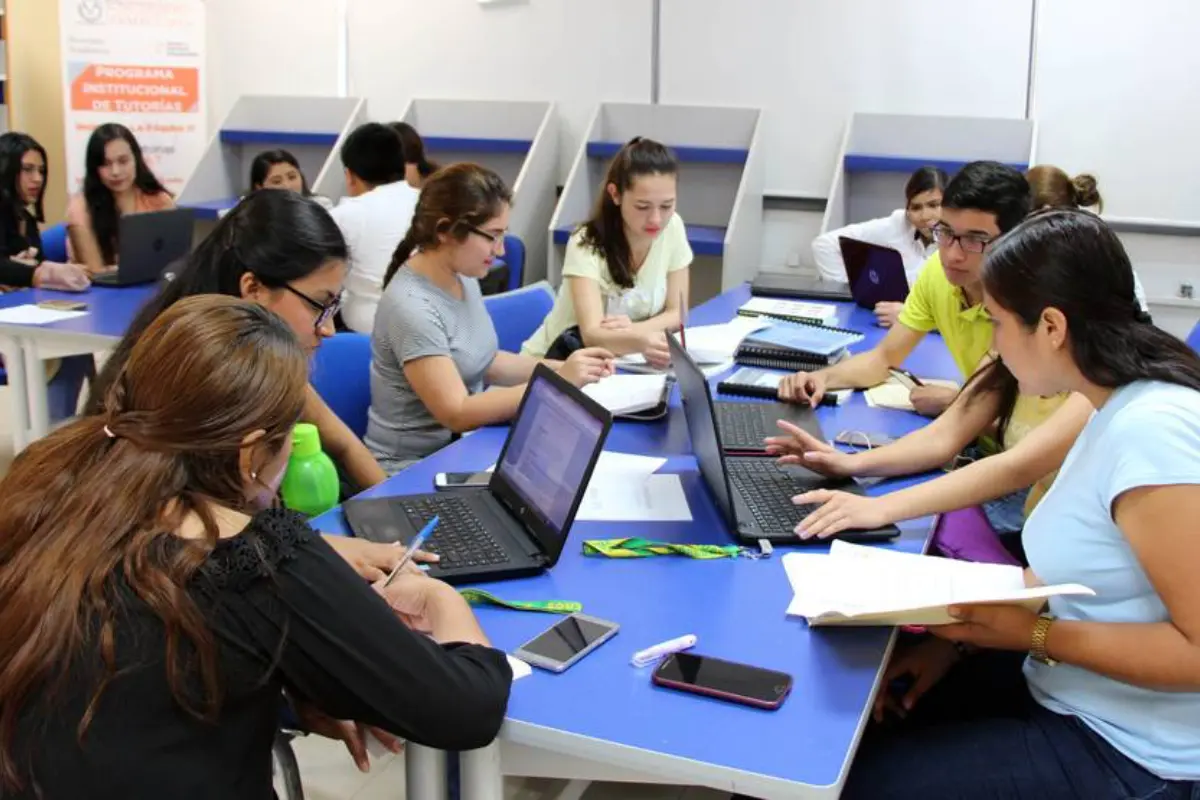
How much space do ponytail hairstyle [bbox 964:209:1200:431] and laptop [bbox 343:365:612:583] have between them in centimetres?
57

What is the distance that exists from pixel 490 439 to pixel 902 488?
0.78 metres

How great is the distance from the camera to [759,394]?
260 cm

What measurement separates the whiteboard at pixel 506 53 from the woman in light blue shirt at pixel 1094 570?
445 cm

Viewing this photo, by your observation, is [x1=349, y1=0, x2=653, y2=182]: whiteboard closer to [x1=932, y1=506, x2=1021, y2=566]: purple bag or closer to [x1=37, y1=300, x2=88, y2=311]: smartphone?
[x1=37, y1=300, x2=88, y2=311]: smartphone

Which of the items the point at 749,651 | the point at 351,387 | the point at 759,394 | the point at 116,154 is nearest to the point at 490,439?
the point at 351,387

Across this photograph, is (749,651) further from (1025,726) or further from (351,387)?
(351,387)

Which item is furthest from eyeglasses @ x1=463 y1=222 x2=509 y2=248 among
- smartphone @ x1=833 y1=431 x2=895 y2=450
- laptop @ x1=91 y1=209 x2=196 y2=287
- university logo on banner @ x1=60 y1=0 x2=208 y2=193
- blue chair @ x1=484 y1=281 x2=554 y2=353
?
university logo on banner @ x1=60 y1=0 x2=208 y2=193

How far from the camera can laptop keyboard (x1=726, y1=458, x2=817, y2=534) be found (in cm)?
176

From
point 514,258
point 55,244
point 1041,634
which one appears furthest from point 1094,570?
point 55,244

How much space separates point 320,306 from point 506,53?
4310mm

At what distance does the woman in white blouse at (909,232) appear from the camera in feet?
13.6

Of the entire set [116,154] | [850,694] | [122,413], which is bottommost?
[850,694]

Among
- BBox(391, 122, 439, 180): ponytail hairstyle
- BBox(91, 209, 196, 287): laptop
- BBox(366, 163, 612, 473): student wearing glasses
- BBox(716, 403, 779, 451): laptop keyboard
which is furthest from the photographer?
BBox(391, 122, 439, 180): ponytail hairstyle

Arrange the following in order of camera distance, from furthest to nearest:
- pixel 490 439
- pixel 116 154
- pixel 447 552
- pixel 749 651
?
pixel 116 154, pixel 490 439, pixel 447 552, pixel 749 651
